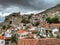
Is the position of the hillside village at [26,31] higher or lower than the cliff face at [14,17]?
lower

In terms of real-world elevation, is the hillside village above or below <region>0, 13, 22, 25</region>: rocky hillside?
below

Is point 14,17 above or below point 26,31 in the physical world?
above

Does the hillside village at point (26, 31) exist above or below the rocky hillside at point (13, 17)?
below

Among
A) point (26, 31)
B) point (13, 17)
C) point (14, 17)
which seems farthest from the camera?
point (14, 17)

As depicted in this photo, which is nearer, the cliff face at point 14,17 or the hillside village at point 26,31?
the hillside village at point 26,31

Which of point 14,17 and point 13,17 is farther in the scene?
point 14,17

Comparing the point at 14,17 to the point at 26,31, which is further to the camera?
the point at 14,17

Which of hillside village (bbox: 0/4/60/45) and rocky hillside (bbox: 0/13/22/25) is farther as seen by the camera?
rocky hillside (bbox: 0/13/22/25)

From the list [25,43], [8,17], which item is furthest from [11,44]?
[8,17]

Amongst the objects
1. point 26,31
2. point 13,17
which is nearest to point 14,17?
point 13,17

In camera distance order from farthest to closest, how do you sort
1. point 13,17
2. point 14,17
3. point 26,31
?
point 14,17 < point 13,17 < point 26,31

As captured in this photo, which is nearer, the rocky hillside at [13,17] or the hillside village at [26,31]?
the hillside village at [26,31]

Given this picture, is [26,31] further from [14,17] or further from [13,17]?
[14,17]

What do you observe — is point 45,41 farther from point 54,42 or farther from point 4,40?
point 4,40
